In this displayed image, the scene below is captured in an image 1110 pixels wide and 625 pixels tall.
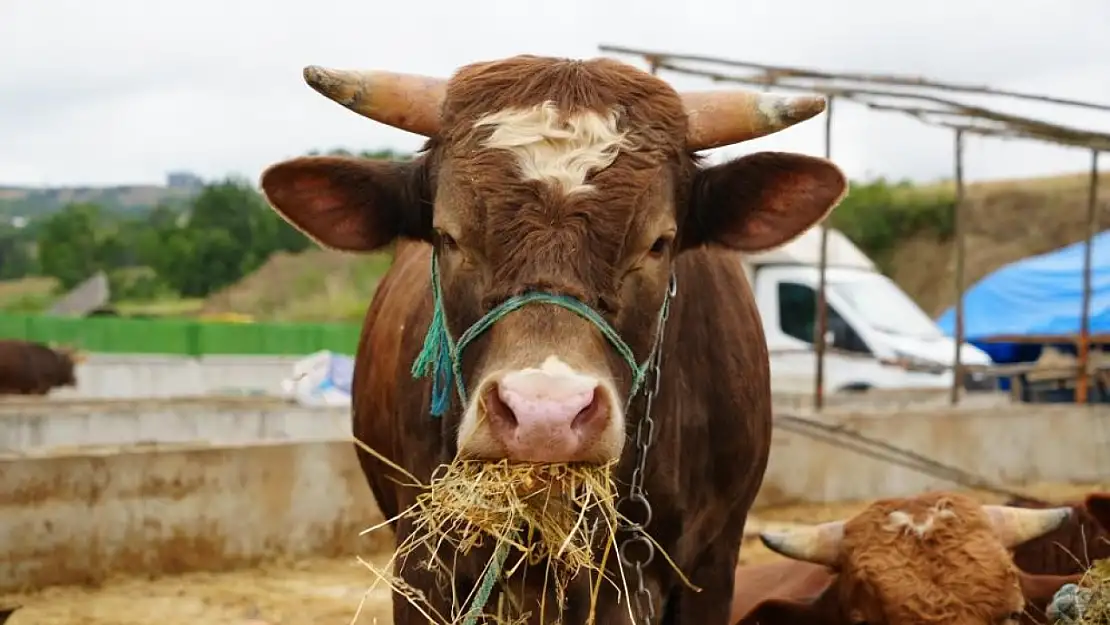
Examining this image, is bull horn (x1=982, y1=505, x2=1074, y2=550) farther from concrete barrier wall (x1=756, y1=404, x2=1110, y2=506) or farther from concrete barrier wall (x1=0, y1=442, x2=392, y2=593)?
concrete barrier wall (x1=756, y1=404, x2=1110, y2=506)

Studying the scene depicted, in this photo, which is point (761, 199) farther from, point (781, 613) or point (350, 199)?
point (781, 613)

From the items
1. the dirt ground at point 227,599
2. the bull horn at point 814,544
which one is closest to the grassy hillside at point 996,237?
the dirt ground at point 227,599

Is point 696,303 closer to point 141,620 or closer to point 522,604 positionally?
point 522,604

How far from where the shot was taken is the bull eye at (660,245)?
3.27m

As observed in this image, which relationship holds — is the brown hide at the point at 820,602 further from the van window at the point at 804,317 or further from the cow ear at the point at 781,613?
the van window at the point at 804,317

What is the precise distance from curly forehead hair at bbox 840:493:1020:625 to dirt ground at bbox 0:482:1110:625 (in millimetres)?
2430

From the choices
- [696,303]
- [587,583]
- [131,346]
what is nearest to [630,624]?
[587,583]

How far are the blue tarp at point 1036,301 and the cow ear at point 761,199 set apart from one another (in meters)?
14.5

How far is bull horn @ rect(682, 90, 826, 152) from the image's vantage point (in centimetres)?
345

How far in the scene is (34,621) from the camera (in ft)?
20.1

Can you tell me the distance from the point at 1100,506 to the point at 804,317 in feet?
37.0

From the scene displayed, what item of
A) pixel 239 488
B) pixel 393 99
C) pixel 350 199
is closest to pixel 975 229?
pixel 239 488

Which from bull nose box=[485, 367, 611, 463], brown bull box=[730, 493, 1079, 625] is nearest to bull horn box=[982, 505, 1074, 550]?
brown bull box=[730, 493, 1079, 625]

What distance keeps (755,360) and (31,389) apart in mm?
19124
